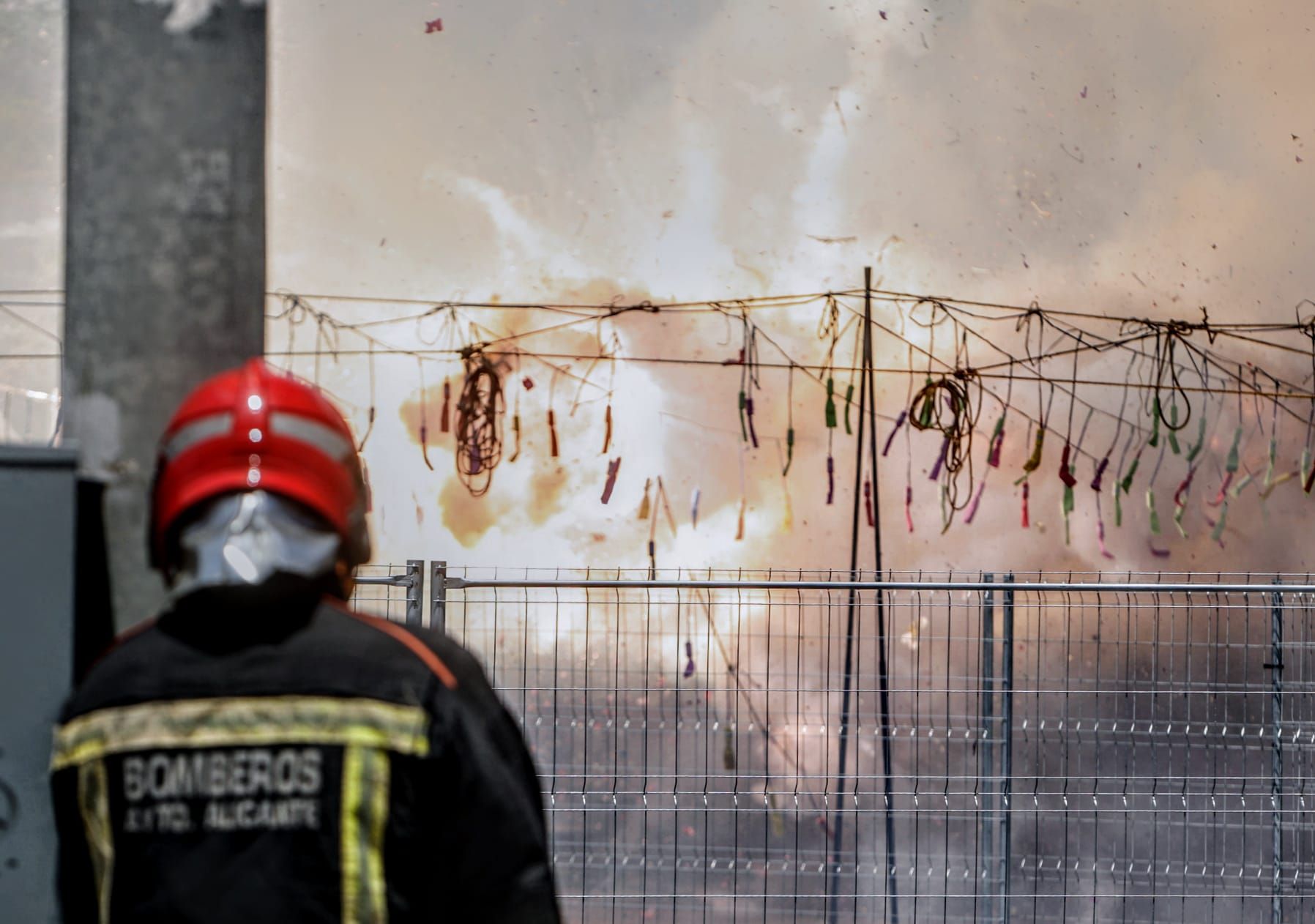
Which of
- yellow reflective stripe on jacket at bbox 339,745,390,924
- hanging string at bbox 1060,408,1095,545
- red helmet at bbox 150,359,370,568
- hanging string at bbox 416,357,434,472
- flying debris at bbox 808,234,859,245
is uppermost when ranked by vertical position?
flying debris at bbox 808,234,859,245

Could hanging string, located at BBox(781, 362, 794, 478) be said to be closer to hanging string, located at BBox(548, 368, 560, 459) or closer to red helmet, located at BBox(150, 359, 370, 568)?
hanging string, located at BBox(548, 368, 560, 459)

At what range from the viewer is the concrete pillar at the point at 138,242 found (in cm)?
153

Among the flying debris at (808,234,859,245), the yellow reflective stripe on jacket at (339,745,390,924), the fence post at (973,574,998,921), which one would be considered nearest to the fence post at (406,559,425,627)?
the fence post at (973,574,998,921)

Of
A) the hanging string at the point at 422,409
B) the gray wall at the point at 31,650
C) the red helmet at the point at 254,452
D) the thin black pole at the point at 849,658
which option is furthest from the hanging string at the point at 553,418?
the red helmet at the point at 254,452

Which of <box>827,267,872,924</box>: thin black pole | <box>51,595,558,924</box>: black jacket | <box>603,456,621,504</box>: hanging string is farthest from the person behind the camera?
<box>603,456,621,504</box>: hanging string

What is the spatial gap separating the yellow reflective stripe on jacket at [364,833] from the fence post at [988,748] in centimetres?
314

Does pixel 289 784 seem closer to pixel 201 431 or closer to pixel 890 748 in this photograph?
pixel 201 431

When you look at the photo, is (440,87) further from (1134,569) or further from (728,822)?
(1134,569)

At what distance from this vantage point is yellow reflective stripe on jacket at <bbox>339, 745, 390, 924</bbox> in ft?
3.78

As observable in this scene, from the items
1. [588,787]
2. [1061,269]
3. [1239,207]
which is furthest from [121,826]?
[1239,207]

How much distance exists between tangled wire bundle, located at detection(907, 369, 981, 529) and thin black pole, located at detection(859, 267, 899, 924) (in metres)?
0.20

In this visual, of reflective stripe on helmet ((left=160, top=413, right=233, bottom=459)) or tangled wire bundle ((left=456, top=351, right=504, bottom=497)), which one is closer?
reflective stripe on helmet ((left=160, top=413, right=233, bottom=459))

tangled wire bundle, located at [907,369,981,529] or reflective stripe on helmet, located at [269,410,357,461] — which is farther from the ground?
tangled wire bundle, located at [907,369,981,529]

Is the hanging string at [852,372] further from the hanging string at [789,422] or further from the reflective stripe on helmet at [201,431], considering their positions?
the reflective stripe on helmet at [201,431]
